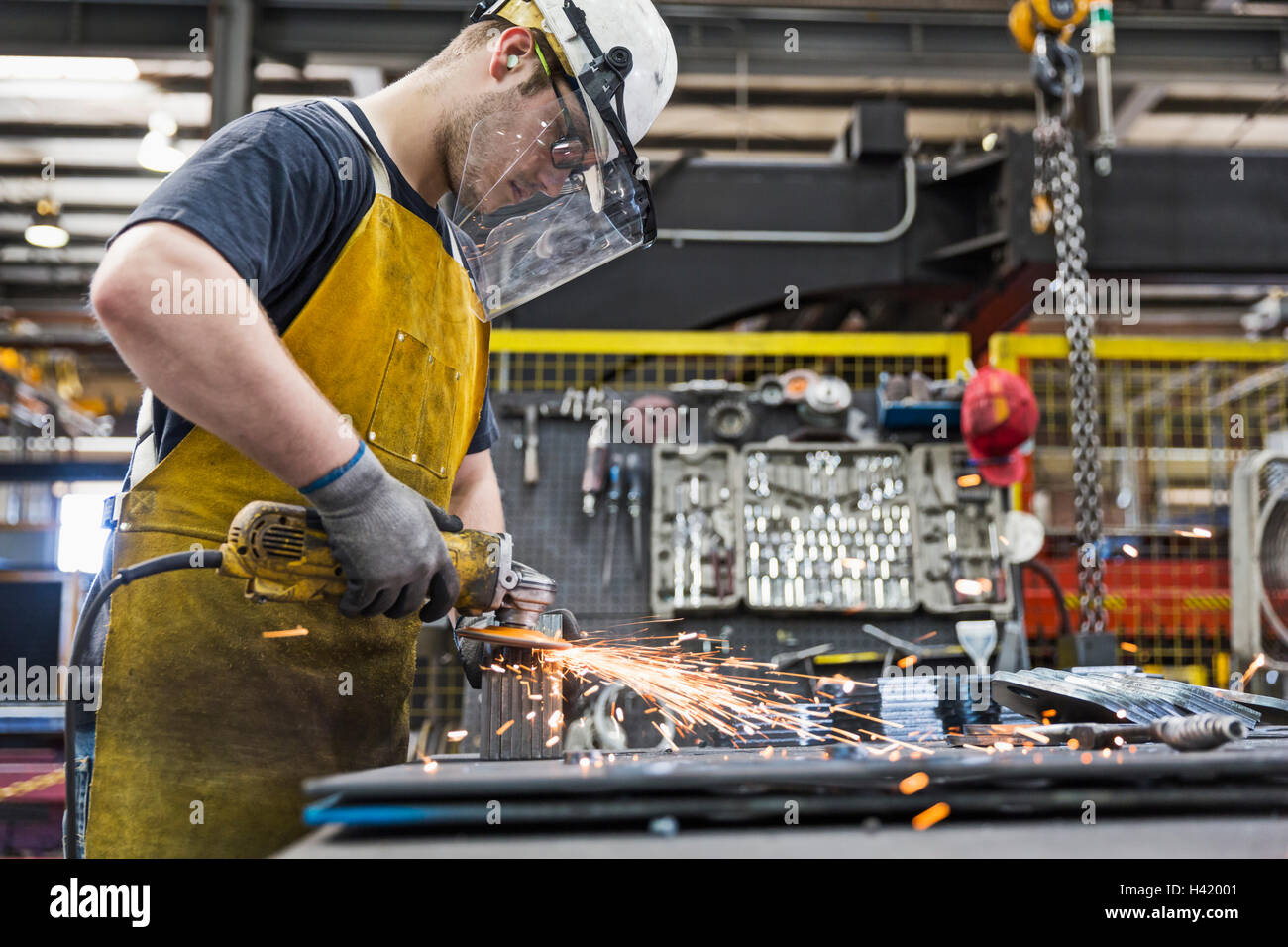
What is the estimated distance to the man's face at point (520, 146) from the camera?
163 cm

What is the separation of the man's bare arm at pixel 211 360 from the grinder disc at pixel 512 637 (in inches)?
16.1

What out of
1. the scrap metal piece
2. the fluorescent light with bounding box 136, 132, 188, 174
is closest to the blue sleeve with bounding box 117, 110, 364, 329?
the scrap metal piece

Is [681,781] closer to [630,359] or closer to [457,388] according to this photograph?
[457,388]

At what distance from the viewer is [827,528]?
3.87m

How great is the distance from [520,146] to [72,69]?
21.9ft

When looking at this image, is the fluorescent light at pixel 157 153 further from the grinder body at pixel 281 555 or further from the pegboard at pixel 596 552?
the grinder body at pixel 281 555

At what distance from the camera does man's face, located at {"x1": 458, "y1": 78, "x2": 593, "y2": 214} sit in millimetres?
1627

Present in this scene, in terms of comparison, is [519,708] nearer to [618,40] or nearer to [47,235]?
[618,40]

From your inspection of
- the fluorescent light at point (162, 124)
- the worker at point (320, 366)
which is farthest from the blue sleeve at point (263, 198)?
the fluorescent light at point (162, 124)

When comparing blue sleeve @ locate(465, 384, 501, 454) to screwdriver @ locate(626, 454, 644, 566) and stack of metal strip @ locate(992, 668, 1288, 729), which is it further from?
screwdriver @ locate(626, 454, 644, 566)
